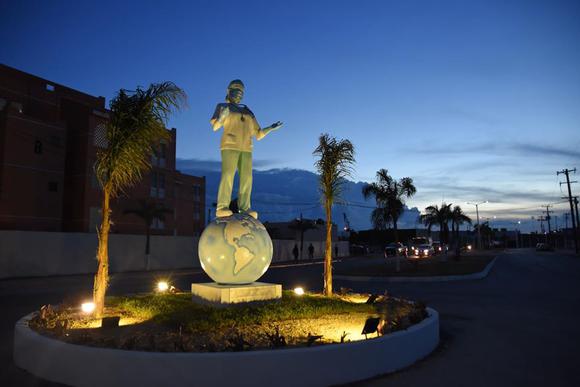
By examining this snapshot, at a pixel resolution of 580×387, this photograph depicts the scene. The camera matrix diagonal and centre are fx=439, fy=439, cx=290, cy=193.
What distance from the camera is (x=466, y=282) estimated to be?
18.9 metres

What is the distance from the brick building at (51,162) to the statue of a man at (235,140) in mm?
21879

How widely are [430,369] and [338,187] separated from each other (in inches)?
255

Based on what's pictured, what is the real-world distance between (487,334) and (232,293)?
4971mm

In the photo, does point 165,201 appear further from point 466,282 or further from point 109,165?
point 109,165

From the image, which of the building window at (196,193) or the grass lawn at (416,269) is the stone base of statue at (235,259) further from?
the building window at (196,193)

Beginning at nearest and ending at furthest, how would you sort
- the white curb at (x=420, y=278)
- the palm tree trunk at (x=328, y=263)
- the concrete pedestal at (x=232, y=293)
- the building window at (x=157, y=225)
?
1. the concrete pedestal at (x=232, y=293)
2. the palm tree trunk at (x=328, y=263)
3. the white curb at (x=420, y=278)
4. the building window at (x=157, y=225)

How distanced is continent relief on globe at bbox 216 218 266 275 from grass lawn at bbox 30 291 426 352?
0.84 m

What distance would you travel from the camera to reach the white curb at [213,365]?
4.94 meters

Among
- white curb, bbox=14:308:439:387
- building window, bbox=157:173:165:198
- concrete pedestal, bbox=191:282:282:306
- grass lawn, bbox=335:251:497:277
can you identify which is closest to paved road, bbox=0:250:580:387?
white curb, bbox=14:308:439:387

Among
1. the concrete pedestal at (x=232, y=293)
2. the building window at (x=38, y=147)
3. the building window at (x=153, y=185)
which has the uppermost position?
the building window at (x=38, y=147)

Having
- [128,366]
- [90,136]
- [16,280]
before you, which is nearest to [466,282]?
[128,366]

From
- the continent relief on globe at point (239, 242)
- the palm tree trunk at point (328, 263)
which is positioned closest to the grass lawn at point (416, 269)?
the palm tree trunk at point (328, 263)

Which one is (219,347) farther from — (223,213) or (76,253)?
(76,253)

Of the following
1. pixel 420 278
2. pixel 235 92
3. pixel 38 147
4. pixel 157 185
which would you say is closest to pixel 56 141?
pixel 38 147
